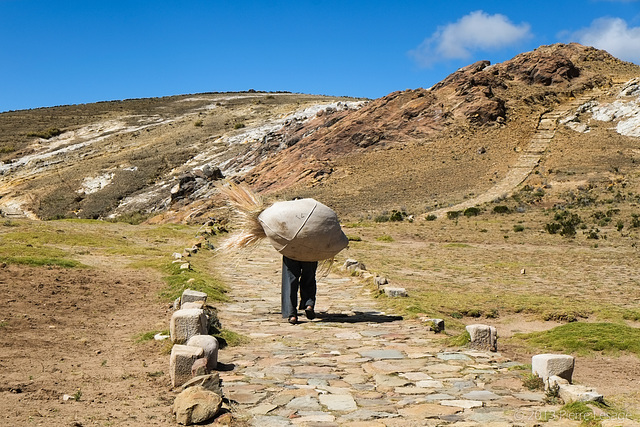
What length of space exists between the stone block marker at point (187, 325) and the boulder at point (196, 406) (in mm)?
2187

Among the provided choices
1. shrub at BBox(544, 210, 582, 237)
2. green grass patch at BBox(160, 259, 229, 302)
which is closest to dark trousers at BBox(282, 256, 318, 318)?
green grass patch at BBox(160, 259, 229, 302)

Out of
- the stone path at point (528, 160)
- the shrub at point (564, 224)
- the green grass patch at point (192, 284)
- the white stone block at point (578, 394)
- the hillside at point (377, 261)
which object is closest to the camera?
the white stone block at point (578, 394)

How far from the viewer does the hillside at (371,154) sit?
47562 millimetres

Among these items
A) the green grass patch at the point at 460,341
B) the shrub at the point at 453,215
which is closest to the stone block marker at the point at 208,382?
the green grass patch at the point at 460,341

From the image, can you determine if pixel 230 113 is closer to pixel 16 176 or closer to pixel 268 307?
pixel 16 176

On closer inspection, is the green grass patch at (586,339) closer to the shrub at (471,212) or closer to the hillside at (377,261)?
the hillside at (377,261)

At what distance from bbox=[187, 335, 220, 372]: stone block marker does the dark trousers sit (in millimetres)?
3383

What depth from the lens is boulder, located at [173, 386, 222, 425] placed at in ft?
18.5

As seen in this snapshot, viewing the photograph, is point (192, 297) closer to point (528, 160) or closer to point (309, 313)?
point (309, 313)

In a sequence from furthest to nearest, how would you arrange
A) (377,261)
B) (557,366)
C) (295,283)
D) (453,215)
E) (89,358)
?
(453,215) < (377,261) < (295,283) < (89,358) < (557,366)

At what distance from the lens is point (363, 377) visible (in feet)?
23.8

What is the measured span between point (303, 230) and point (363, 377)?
137 inches

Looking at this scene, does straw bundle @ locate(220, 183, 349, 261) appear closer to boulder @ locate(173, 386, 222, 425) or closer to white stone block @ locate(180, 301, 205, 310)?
white stone block @ locate(180, 301, 205, 310)

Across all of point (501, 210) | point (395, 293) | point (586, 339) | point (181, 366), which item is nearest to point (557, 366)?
point (181, 366)
